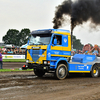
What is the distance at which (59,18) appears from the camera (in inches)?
840

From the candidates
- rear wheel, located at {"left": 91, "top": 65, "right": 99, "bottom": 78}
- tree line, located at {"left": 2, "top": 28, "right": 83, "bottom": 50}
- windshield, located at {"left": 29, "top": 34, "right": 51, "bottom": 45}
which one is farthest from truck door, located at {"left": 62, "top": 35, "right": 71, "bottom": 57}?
tree line, located at {"left": 2, "top": 28, "right": 83, "bottom": 50}

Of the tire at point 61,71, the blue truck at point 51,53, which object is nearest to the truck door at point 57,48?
the blue truck at point 51,53

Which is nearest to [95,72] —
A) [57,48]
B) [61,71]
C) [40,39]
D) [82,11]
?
[61,71]

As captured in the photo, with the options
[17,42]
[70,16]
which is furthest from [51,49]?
[17,42]

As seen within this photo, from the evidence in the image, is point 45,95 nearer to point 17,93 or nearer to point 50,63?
point 17,93

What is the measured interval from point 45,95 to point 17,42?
81796 millimetres

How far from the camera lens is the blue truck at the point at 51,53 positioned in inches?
404

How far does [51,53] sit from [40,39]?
1.05 metres

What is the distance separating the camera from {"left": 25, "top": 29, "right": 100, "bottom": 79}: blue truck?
10266mm

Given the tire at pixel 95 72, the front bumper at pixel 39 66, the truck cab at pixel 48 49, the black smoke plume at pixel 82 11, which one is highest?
the black smoke plume at pixel 82 11

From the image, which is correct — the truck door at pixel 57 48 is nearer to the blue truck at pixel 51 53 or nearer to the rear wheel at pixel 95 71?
the blue truck at pixel 51 53

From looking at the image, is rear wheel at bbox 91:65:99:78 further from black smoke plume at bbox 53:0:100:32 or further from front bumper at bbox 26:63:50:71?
black smoke plume at bbox 53:0:100:32

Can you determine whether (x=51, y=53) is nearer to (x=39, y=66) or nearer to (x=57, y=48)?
Result: (x=57, y=48)

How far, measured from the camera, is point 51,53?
10.3m
